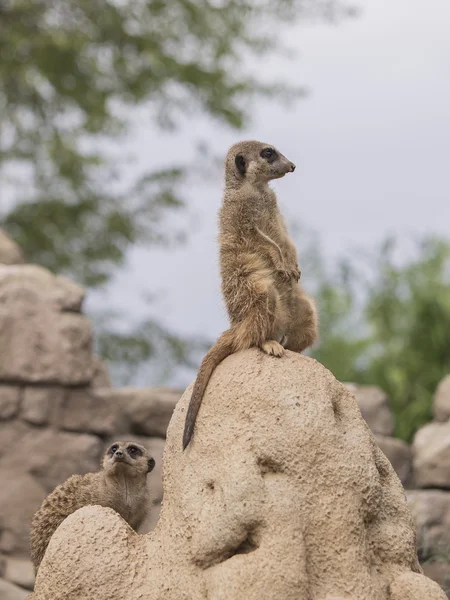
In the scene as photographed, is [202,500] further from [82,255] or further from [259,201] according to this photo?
[82,255]

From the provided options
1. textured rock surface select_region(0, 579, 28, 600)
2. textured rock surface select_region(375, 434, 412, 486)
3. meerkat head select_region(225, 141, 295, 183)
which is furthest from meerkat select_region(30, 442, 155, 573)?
textured rock surface select_region(375, 434, 412, 486)

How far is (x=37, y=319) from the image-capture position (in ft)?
22.6

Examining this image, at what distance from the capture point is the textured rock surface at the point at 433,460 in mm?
6418

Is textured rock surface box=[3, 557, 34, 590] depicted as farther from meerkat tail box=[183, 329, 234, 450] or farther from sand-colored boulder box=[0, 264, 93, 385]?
meerkat tail box=[183, 329, 234, 450]

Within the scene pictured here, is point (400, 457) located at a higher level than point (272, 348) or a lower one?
lower

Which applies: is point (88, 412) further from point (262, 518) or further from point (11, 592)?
point (262, 518)

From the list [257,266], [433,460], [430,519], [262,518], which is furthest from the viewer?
[433,460]

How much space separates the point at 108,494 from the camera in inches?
148

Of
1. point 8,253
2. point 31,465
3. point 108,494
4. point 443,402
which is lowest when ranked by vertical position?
point 31,465

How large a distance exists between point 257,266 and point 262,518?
0.89 meters

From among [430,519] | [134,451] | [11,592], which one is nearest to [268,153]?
[134,451]

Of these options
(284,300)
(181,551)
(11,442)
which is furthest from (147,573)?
(11,442)

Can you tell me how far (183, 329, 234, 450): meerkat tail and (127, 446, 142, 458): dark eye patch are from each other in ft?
2.90

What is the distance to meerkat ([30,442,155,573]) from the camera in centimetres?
367
